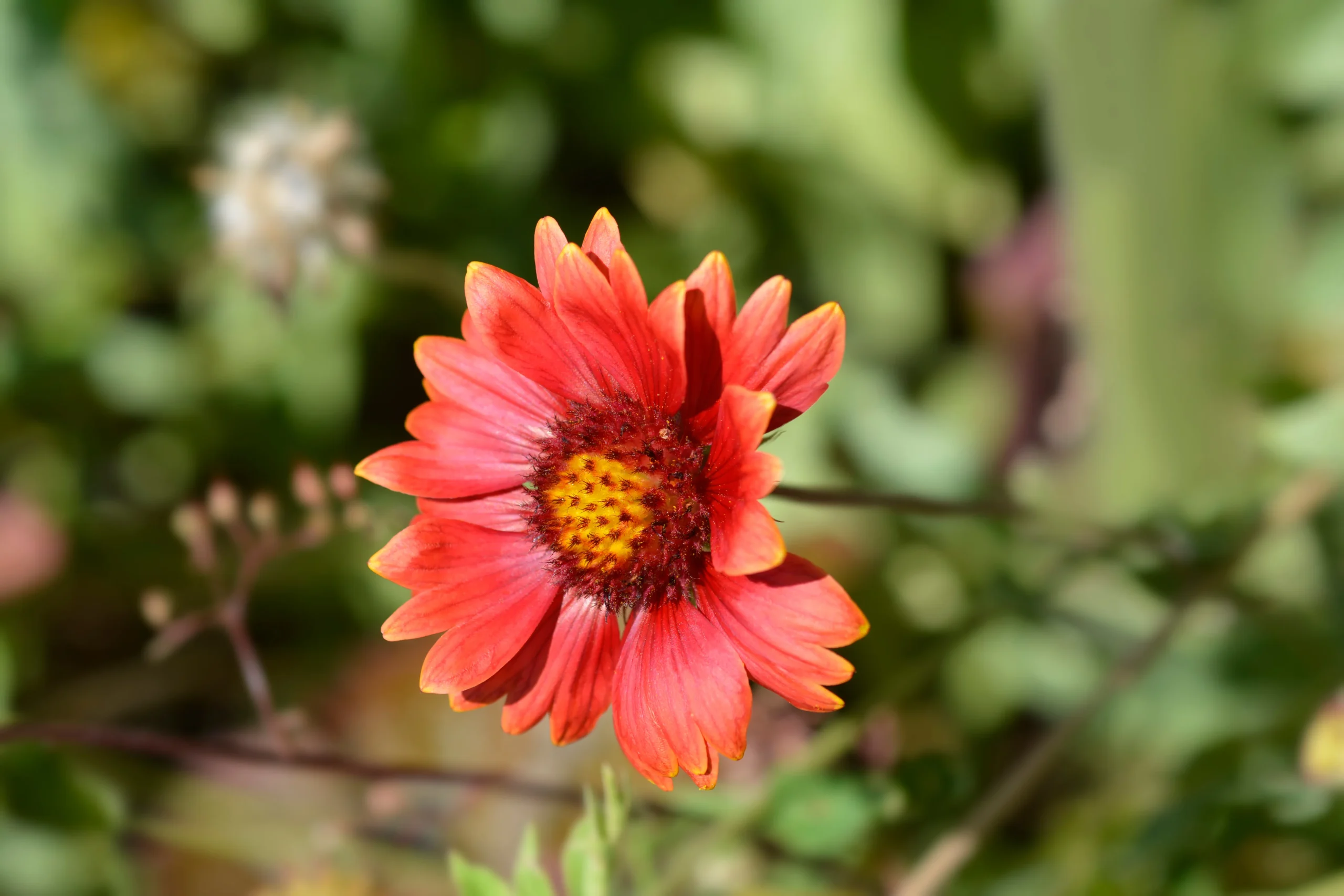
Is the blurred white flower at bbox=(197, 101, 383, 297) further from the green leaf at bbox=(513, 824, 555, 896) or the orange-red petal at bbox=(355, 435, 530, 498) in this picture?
the green leaf at bbox=(513, 824, 555, 896)

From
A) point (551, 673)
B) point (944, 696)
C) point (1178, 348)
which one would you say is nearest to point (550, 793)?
point (551, 673)

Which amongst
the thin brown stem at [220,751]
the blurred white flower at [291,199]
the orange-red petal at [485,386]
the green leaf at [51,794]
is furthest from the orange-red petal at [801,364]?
the green leaf at [51,794]

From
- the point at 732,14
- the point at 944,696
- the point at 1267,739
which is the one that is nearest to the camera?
the point at 1267,739

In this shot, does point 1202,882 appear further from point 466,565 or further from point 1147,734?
point 466,565

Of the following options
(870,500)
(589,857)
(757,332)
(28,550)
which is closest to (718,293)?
(757,332)

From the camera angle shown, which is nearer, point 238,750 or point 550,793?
point 238,750
